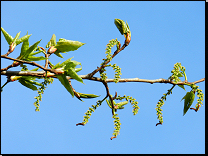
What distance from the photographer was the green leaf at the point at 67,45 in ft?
4.69

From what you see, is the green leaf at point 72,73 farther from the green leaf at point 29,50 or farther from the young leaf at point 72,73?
the green leaf at point 29,50

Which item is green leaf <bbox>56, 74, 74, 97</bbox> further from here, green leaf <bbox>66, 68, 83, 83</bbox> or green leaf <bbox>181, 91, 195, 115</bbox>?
green leaf <bbox>181, 91, 195, 115</bbox>

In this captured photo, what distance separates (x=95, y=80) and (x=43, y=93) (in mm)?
321

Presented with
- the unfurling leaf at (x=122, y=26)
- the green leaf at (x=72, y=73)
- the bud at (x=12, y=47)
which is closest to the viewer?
the green leaf at (x=72, y=73)

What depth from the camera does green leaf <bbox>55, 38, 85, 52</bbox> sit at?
4.69 feet

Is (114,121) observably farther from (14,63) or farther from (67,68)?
(14,63)

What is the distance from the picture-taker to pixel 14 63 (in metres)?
1.37

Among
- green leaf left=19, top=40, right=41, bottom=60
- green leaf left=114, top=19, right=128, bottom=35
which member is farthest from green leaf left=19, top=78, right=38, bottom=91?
green leaf left=114, top=19, right=128, bottom=35

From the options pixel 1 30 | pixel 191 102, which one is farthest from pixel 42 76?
pixel 191 102

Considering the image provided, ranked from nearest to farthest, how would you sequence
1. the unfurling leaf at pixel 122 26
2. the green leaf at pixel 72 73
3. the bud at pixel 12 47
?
the green leaf at pixel 72 73 < the bud at pixel 12 47 < the unfurling leaf at pixel 122 26

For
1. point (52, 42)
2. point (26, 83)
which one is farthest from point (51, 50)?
point (26, 83)

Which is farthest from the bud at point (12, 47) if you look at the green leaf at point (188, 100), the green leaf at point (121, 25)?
the green leaf at point (188, 100)

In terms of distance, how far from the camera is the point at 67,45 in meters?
1.46

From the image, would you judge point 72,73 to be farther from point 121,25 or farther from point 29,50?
point 121,25
